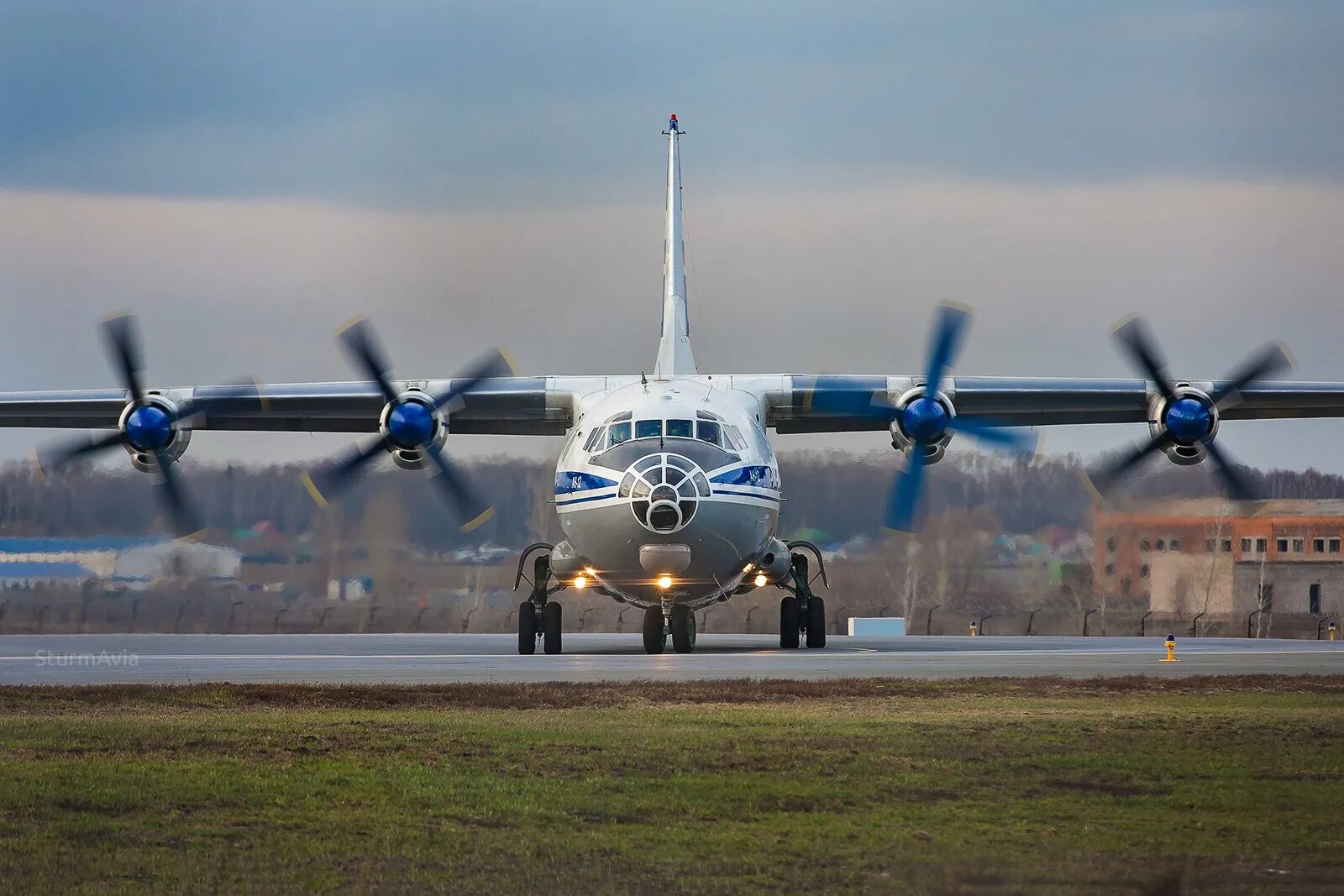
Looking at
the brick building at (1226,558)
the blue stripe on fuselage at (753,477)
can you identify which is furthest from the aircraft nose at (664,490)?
the brick building at (1226,558)

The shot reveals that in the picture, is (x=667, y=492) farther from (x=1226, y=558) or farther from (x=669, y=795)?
(x=1226, y=558)

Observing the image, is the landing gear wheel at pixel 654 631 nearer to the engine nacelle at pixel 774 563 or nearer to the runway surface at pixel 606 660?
the runway surface at pixel 606 660

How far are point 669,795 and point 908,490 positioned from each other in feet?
62.6

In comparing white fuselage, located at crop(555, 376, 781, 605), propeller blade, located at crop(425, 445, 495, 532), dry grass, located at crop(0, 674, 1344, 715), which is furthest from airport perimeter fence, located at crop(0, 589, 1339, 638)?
dry grass, located at crop(0, 674, 1344, 715)

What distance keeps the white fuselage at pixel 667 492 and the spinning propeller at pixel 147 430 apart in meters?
6.77

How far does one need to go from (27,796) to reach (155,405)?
20.6m

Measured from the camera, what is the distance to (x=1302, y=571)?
40.1 metres

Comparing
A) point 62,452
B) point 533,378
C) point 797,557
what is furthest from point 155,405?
point 797,557

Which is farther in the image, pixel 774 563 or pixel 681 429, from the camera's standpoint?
pixel 774 563

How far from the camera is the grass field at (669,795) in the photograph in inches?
301

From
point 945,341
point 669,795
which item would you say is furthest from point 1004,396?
point 669,795

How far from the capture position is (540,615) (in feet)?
97.1

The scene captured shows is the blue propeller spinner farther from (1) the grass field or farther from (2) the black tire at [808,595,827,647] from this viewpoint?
(1) the grass field

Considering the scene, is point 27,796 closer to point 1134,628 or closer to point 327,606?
point 327,606
